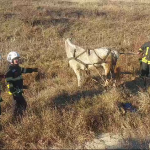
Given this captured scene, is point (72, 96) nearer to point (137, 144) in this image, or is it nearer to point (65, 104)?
point (65, 104)

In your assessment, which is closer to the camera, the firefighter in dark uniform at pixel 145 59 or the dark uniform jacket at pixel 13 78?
the dark uniform jacket at pixel 13 78

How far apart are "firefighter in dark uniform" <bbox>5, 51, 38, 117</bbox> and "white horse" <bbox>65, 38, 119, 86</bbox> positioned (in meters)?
2.20

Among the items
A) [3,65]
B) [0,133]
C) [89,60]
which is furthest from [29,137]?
[3,65]

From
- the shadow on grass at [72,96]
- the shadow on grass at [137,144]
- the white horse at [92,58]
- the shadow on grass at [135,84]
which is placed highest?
the white horse at [92,58]

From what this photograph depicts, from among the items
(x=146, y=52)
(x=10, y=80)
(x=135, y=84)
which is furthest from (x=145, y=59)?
(x=10, y=80)

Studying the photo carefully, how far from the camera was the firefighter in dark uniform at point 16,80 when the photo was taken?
4609 millimetres

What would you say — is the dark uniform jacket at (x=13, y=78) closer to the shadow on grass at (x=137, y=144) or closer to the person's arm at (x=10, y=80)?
the person's arm at (x=10, y=80)

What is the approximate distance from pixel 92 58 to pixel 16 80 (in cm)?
258

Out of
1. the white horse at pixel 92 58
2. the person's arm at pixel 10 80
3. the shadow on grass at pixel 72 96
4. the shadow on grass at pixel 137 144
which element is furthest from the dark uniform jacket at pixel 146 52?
the person's arm at pixel 10 80

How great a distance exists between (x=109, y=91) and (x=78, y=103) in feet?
3.53

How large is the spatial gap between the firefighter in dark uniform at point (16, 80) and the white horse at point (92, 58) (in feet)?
7.23

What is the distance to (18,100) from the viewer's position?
16.3 feet

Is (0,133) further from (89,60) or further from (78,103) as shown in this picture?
(89,60)

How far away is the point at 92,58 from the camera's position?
6.49m
